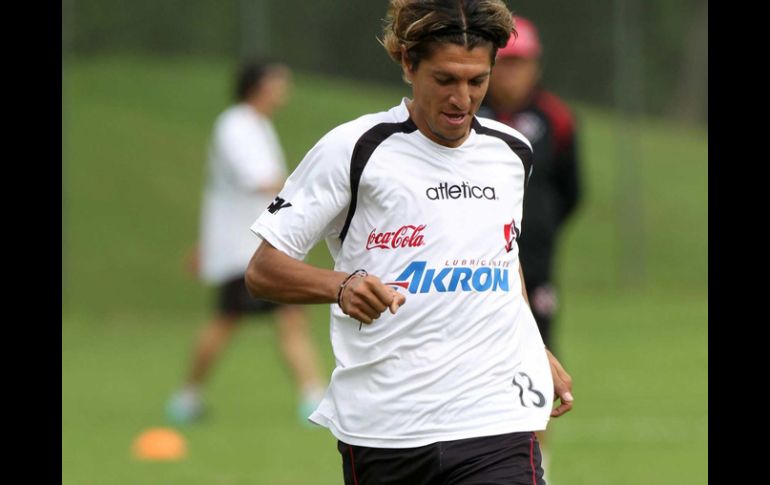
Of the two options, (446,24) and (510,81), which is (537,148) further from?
(446,24)

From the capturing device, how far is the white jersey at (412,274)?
477 centimetres

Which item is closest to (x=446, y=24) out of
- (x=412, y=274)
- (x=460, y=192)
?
(x=460, y=192)

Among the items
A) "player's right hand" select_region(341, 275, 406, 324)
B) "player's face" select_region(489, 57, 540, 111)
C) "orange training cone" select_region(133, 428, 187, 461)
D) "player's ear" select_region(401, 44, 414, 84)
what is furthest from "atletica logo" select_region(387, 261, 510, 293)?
"orange training cone" select_region(133, 428, 187, 461)

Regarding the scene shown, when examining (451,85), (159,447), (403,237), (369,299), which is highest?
(451,85)

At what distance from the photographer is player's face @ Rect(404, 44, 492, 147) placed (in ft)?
15.4

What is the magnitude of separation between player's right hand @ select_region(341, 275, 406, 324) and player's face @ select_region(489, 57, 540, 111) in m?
3.41

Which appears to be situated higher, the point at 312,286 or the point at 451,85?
the point at 451,85

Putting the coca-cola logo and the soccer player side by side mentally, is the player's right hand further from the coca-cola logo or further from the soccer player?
the coca-cola logo

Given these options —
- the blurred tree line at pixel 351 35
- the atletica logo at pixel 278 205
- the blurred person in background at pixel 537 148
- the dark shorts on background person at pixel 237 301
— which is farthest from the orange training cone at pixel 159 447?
the blurred tree line at pixel 351 35

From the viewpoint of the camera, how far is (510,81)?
781cm

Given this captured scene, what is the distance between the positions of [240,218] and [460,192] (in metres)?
6.38

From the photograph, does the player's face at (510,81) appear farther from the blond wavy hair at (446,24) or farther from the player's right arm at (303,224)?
the player's right arm at (303,224)
